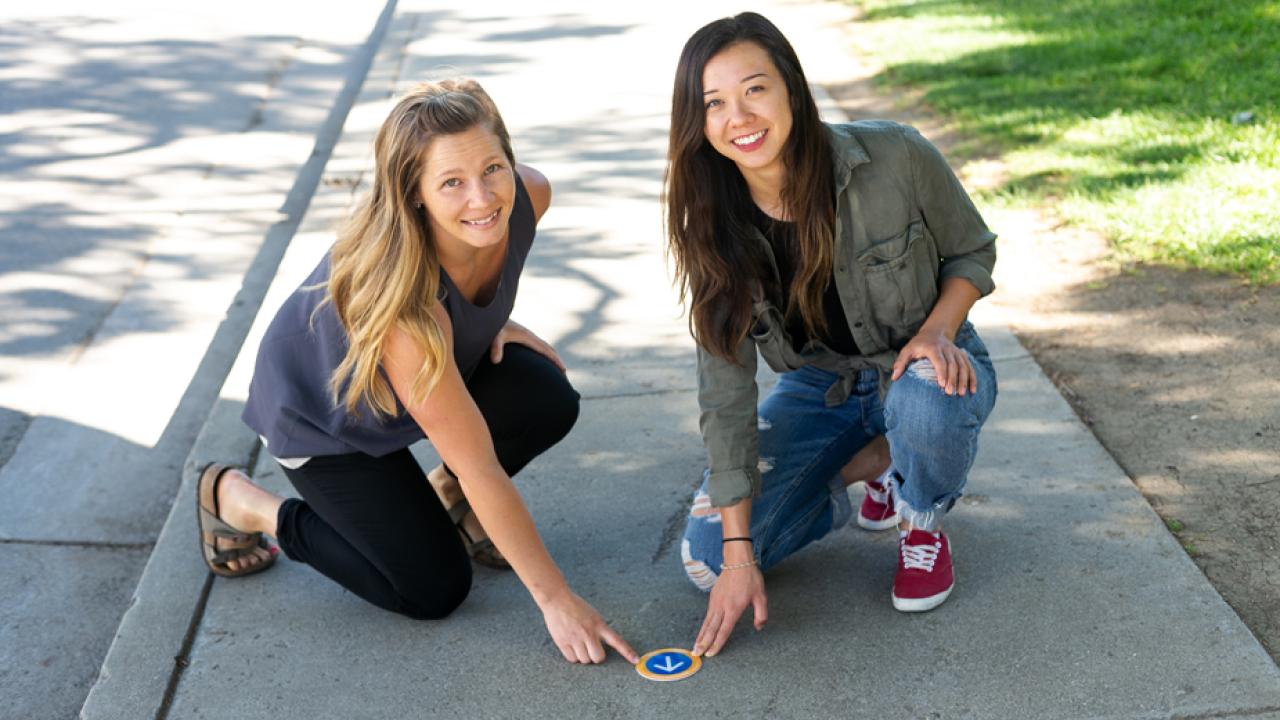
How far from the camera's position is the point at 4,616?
11.7ft

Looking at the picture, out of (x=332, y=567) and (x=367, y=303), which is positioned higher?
(x=367, y=303)

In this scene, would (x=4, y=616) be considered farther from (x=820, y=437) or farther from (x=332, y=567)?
(x=820, y=437)

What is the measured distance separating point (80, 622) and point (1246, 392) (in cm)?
321

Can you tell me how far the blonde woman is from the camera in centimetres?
293

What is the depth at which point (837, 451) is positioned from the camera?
333 centimetres

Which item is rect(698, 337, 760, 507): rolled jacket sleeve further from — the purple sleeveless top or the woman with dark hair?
the purple sleeveless top

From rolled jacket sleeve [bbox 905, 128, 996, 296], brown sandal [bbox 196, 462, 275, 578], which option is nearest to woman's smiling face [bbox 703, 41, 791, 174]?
rolled jacket sleeve [bbox 905, 128, 996, 296]

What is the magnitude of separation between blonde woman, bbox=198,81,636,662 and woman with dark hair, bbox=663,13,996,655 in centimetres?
41

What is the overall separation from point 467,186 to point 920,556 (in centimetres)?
131

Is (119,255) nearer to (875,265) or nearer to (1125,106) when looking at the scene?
(875,265)

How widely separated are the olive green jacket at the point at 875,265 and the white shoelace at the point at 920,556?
0.37 metres

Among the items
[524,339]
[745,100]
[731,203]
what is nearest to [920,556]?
[731,203]

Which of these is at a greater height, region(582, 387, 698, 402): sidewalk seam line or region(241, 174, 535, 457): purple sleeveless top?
region(241, 174, 535, 457): purple sleeveless top

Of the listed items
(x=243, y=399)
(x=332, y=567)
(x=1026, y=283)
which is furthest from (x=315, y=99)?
(x=332, y=567)
